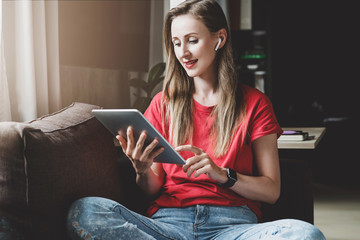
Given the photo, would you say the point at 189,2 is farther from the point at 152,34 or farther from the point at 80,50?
the point at 152,34

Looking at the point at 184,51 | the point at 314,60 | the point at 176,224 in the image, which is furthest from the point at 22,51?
the point at 314,60

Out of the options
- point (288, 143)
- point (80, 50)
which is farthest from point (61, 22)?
point (288, 143)

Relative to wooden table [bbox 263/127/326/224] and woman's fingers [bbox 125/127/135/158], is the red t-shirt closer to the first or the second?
wooden table [bbox 263/127/326/224]

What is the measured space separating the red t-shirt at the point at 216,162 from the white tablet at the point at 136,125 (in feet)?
0.53

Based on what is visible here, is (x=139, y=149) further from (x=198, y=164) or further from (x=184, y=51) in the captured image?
(x=184, y=51)

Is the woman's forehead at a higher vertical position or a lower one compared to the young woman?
higher

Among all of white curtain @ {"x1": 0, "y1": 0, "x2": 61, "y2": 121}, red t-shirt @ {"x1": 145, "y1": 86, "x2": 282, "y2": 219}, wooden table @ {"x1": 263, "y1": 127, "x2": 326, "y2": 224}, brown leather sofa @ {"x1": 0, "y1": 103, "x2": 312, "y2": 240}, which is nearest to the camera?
brown leather sofa @ {"x1": 0, "y1": 103, "x2": 312, "y2": 240}

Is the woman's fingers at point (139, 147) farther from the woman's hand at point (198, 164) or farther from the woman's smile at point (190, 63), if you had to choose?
the woman's smile at point (190, 63)

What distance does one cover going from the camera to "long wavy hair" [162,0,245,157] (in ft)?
4.84

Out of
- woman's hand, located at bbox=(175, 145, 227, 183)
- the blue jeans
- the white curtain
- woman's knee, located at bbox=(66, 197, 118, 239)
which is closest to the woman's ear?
woman's hand, located at bbox=(175, 145, 227, 183)

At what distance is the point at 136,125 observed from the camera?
48.2 inches

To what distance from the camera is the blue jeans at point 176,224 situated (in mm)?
1192

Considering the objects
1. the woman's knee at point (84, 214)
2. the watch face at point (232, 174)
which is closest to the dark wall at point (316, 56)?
the watch face at point (232, 174)

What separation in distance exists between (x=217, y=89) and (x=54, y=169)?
0.63 m
